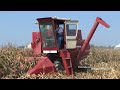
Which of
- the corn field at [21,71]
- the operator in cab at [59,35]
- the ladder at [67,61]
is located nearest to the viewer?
the corn field at [21,71]

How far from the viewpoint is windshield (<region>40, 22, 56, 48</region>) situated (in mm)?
9430

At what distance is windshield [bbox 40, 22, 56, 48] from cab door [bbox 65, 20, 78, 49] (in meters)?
0.56

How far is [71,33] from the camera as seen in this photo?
9820 mm

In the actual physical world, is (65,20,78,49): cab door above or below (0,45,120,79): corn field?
above

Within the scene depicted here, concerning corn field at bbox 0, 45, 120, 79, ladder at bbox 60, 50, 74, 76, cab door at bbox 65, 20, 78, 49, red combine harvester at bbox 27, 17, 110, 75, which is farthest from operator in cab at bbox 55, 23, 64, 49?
corn field at bbox 0, 45, 120, 79

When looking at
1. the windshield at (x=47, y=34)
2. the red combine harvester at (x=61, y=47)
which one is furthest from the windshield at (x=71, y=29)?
the windshield at (x=47, y=34)

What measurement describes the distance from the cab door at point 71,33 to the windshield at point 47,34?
56cm

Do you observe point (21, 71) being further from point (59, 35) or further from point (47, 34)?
point (59, 35)

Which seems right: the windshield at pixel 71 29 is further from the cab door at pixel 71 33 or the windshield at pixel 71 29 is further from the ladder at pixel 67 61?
the ladder at pixel 67 61

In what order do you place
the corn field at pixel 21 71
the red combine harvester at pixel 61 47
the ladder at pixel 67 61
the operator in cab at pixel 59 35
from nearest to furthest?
the corn field at pixel 21 71 < the ladder at pixel 67 61 < the red combine harvester at pixel 61 47 < the operator in cab at pixel 59 35

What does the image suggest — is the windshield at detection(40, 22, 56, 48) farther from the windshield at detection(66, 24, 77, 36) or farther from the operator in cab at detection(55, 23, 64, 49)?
the windshield at detection(66, 24, 77, 36)

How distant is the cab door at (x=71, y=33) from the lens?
9.69m

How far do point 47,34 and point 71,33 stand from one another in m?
0.86
